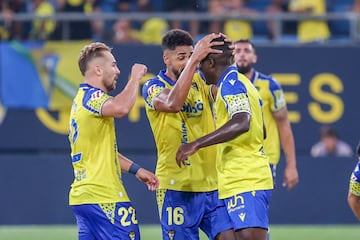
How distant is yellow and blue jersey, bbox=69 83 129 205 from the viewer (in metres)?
8.48

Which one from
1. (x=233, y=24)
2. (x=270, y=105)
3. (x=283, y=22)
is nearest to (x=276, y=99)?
(x=270, y=105)

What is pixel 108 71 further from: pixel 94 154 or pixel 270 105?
pixel 270 105

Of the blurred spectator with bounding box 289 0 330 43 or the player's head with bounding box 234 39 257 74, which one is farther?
the blurred spectator with bounding box 289 0 330 43

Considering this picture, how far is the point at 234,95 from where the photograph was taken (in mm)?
8531

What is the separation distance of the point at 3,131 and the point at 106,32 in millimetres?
2291

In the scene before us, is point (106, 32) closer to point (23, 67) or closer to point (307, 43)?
point (23, 67)

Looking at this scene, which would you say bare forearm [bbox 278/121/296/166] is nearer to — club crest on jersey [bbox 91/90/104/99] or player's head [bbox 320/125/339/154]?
club crest on jersey [bbox 91/90/104/99]

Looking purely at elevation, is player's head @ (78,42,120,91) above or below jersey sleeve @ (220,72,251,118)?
above

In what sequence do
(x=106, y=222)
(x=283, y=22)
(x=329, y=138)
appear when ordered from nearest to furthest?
(x=106, y=222) → (x=329, y=138) → (x=283, y=22)

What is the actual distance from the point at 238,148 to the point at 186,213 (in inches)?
39.0

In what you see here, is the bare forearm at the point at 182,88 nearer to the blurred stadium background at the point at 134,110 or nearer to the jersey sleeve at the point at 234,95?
the jersey sleeve at the point at 234,95

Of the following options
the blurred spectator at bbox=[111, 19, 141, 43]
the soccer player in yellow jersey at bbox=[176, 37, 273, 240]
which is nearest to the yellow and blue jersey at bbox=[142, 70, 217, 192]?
the soccer player in yellow jersey at bbox=[176, 37, 273, 240]

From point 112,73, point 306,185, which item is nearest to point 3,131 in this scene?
point 306,185

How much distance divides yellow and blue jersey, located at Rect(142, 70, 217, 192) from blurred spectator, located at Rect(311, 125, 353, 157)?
767 cm
